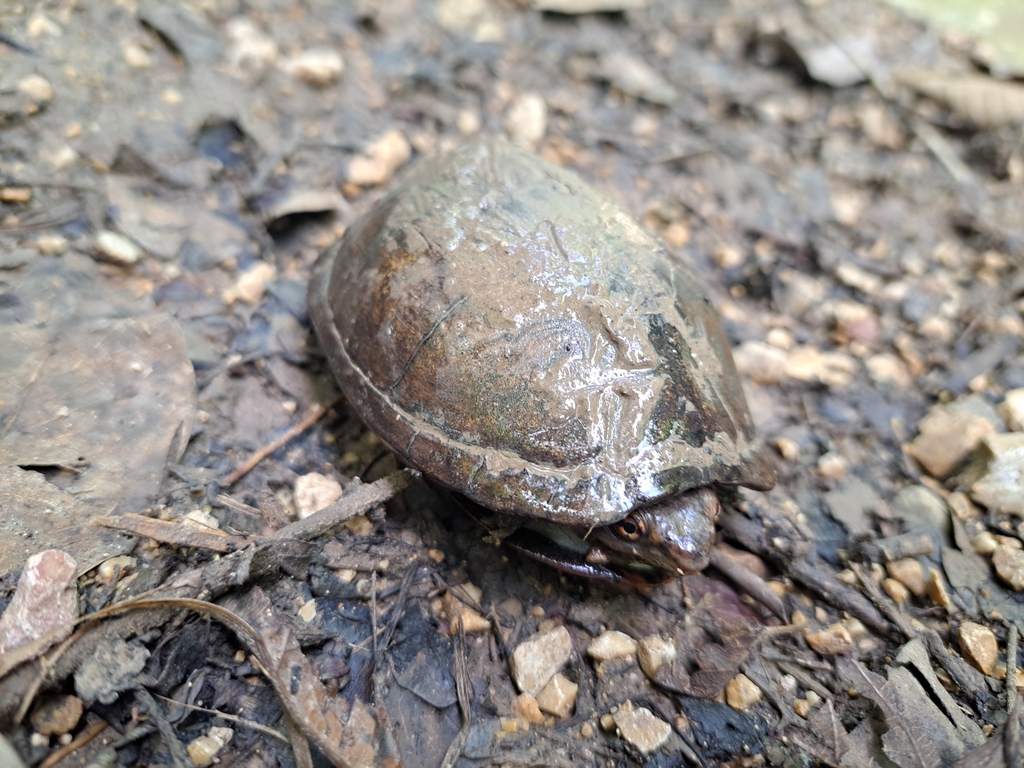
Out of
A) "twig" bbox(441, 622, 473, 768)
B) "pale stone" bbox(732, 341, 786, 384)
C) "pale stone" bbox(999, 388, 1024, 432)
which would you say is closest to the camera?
"twig" bbox(441, 622, 473, 768)

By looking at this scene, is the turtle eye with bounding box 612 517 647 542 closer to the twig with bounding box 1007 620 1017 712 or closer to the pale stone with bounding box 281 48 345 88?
the twig with bounding box 1007 620 1017 712

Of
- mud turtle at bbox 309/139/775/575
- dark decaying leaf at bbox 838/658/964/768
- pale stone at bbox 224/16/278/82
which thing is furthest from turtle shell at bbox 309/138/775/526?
pale stone at bbox 224/16/278/82

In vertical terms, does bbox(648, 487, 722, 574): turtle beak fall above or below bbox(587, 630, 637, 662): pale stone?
above

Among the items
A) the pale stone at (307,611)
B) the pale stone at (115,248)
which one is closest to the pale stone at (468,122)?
the pale stone at (115,248)

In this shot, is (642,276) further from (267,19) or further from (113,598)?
(267,19)

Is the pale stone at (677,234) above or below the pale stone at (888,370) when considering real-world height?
below

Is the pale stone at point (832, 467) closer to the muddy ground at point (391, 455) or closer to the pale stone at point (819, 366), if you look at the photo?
the muddy ground at point (391, 455)

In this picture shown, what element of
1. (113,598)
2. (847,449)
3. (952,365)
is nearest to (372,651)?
(113,598)
